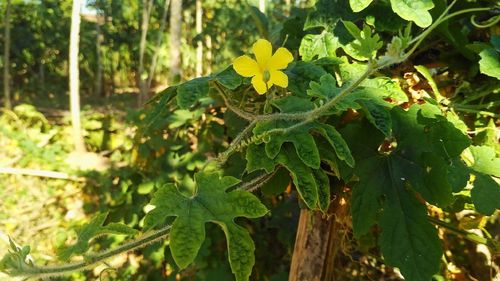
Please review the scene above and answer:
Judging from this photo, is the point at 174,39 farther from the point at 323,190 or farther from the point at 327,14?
the point at 323,190

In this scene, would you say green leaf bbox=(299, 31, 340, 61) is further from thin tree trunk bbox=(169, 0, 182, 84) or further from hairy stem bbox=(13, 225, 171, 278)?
thin tree trunk bbox=(169, 0, 182, 84)

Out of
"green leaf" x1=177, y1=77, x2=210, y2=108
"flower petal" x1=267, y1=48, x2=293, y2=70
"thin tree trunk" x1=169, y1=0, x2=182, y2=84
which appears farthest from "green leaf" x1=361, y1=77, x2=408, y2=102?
"thin tree trunk" x1=169, y1=0, x2=182, y2=84

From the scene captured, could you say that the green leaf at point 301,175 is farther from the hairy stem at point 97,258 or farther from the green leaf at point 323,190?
the hairy stem at point 97,258

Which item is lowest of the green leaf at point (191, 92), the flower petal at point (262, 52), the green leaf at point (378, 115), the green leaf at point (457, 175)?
the green leaf at point (457, 175)

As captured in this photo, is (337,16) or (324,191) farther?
(337,16)

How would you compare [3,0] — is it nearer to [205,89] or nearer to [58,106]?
[58,106]

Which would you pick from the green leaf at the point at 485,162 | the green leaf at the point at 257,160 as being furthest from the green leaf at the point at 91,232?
the green leaf at the point at 485,162

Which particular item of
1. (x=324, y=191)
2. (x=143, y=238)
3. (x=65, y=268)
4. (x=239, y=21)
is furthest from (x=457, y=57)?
(x=239, y=21)
